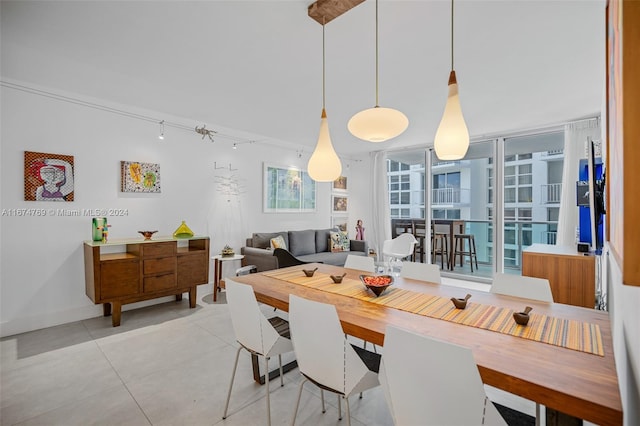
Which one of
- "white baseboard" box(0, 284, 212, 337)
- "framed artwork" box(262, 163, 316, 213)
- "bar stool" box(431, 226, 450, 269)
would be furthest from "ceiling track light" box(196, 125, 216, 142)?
"bar stool" box(431, 226, 450, 269)

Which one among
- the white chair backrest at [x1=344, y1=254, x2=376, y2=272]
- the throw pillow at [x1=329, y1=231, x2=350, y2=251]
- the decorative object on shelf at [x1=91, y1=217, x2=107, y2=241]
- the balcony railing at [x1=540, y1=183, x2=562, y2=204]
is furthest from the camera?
the throw pillow at [x1=329, y1=231, x2=350, y2=251]

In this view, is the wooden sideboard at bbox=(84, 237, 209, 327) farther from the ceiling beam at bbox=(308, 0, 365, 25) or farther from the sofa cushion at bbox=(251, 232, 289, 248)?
the ceiling beam at bbox=(308, 0, 365, 25)

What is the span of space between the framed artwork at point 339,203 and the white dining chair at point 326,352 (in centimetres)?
535

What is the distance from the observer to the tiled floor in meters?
1.90

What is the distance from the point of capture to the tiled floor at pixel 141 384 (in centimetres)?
190

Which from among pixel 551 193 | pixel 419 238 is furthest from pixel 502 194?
pixel 419 238

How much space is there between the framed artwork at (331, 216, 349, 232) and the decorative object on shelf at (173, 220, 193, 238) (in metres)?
3.42

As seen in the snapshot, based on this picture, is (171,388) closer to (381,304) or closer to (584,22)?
(381,304)

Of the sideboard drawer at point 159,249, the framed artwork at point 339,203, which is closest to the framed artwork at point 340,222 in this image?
the framed artwork at point 339,203

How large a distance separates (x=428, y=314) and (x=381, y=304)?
27cm

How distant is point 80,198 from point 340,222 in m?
4.89

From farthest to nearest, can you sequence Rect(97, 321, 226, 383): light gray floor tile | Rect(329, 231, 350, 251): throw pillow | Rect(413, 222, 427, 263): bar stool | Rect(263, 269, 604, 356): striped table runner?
Rect(413, 222, 427, 263): bar stool, Rect(329, 231, 350, 251): throw pillow, Rect(97, 321, 226, 383): light gray floor tile, Rect(263, 269, 604, 356): striped table runner

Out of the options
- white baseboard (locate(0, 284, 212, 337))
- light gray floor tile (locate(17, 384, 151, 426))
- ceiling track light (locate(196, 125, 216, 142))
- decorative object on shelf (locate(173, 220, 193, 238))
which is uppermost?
ceiling track light (locate(196, 125, 216, 142))

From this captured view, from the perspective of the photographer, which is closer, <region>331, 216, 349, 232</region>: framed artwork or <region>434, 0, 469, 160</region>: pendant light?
<region>434, 0, 469, 160</region>: pendant light
